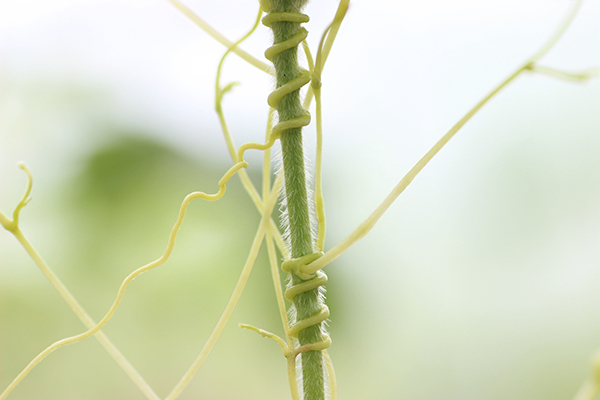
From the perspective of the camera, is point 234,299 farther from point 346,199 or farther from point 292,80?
point 346,199

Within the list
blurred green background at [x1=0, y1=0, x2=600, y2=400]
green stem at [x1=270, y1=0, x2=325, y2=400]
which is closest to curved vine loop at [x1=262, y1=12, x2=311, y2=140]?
green stem at [x1=270, y1=0, x2=325, y2=400]

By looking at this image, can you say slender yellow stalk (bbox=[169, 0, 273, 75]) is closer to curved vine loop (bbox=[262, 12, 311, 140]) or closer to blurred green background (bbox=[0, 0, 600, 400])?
curved vine loop (bbox=[262, 12, 311, 140])

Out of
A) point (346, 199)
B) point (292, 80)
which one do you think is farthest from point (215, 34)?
point (346, 199)

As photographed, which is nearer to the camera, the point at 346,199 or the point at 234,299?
the point at 234,299

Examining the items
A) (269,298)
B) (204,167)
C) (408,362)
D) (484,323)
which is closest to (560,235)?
(484,323)

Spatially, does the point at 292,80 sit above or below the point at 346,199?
above

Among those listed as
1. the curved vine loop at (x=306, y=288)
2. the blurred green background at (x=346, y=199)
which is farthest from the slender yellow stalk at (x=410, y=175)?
the blurred green background at (x=346, y=199)
